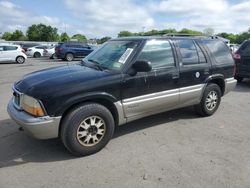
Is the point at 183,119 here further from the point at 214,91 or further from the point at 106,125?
the point at 106,125

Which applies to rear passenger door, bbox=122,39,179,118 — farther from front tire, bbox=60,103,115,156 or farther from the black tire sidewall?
the black tire sidewall

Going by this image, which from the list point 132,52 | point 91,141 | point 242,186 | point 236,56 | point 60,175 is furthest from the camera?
point 236,56

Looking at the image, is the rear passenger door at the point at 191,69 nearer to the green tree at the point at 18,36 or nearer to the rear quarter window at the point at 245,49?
the rear quarter window at the point at 245,49

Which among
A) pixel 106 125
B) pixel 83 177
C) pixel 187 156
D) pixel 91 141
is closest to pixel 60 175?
pixel 83 177

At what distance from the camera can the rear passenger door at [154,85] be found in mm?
4285

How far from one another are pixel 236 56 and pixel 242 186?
7156 millimetres

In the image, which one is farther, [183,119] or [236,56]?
[236,56]

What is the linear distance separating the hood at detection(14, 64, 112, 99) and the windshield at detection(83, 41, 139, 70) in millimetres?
296

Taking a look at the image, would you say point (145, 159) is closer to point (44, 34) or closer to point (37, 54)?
point (37, 54)

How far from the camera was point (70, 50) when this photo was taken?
22.5 meters

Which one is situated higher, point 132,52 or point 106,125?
point 132,52

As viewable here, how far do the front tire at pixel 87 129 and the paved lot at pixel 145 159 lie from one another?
0.16 metres

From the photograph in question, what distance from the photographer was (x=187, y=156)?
393 cm

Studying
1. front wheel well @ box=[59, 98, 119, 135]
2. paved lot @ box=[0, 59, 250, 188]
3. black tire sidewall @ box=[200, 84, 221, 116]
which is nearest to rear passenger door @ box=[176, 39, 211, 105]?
→ black tire sidewall @ box=[200, 84, 221, 116]
